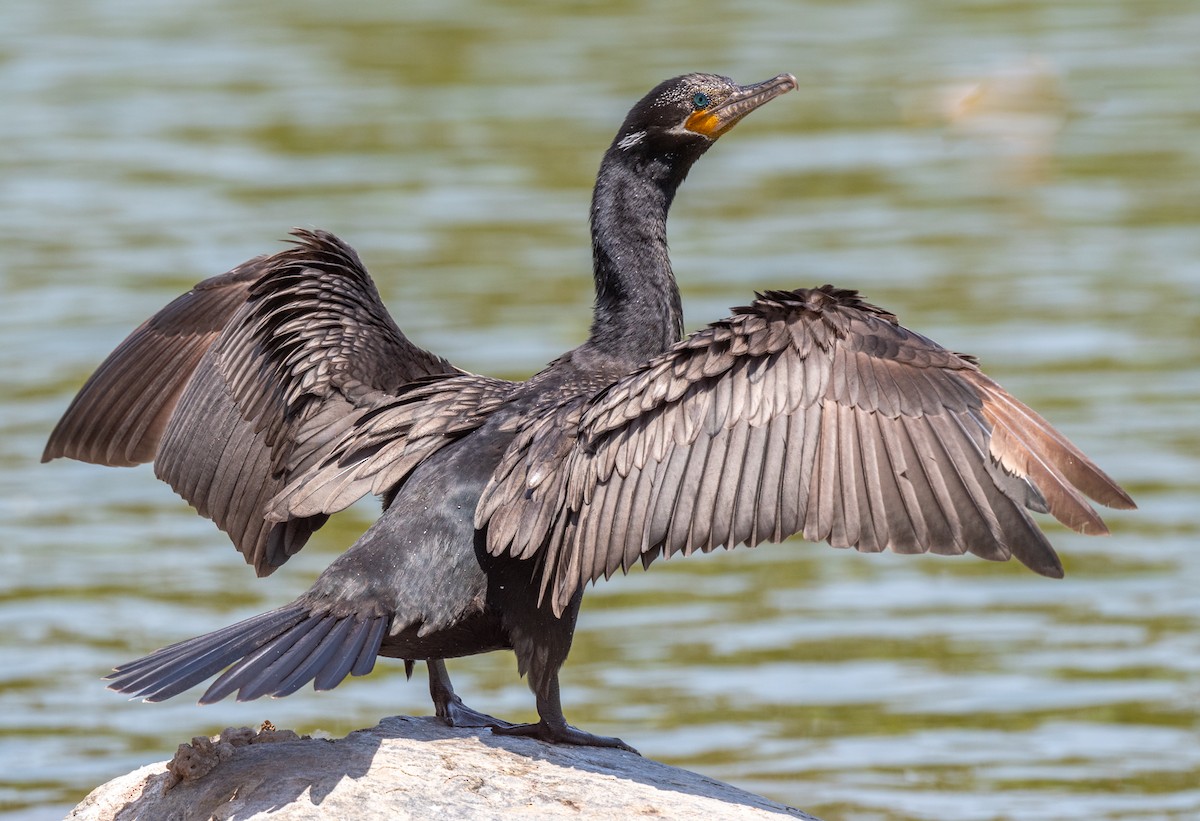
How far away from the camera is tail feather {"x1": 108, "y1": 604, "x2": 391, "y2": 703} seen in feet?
16.9

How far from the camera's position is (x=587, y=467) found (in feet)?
18.4

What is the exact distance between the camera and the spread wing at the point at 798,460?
5387 mm

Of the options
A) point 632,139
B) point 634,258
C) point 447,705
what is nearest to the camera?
point 447,705

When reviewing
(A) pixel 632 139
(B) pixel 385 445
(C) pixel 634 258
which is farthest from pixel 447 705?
(A) pixel 632 139

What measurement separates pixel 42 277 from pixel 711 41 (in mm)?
8288

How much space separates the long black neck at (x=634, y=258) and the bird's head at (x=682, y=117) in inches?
1.6

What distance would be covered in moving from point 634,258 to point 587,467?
1.20 metres

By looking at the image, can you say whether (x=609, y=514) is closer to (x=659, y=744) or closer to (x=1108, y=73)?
(x=659, y=744)

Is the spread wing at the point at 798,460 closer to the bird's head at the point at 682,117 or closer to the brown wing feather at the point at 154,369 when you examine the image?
the bird's head at the point at 682,117

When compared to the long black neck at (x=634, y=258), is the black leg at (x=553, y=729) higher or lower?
lower

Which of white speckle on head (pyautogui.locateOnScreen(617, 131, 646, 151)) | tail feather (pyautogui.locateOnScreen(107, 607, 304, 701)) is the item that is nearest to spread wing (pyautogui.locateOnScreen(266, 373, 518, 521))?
tail feather (pyautogui.locateOnScreen(107, 607, 304, 701))

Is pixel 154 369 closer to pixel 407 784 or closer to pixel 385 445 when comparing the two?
pixel 385 445

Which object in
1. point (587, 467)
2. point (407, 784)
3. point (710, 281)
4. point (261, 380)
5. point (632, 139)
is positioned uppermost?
point (710, 281)

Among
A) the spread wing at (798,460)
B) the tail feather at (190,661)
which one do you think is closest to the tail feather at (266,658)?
the tail feather at (190,661)
